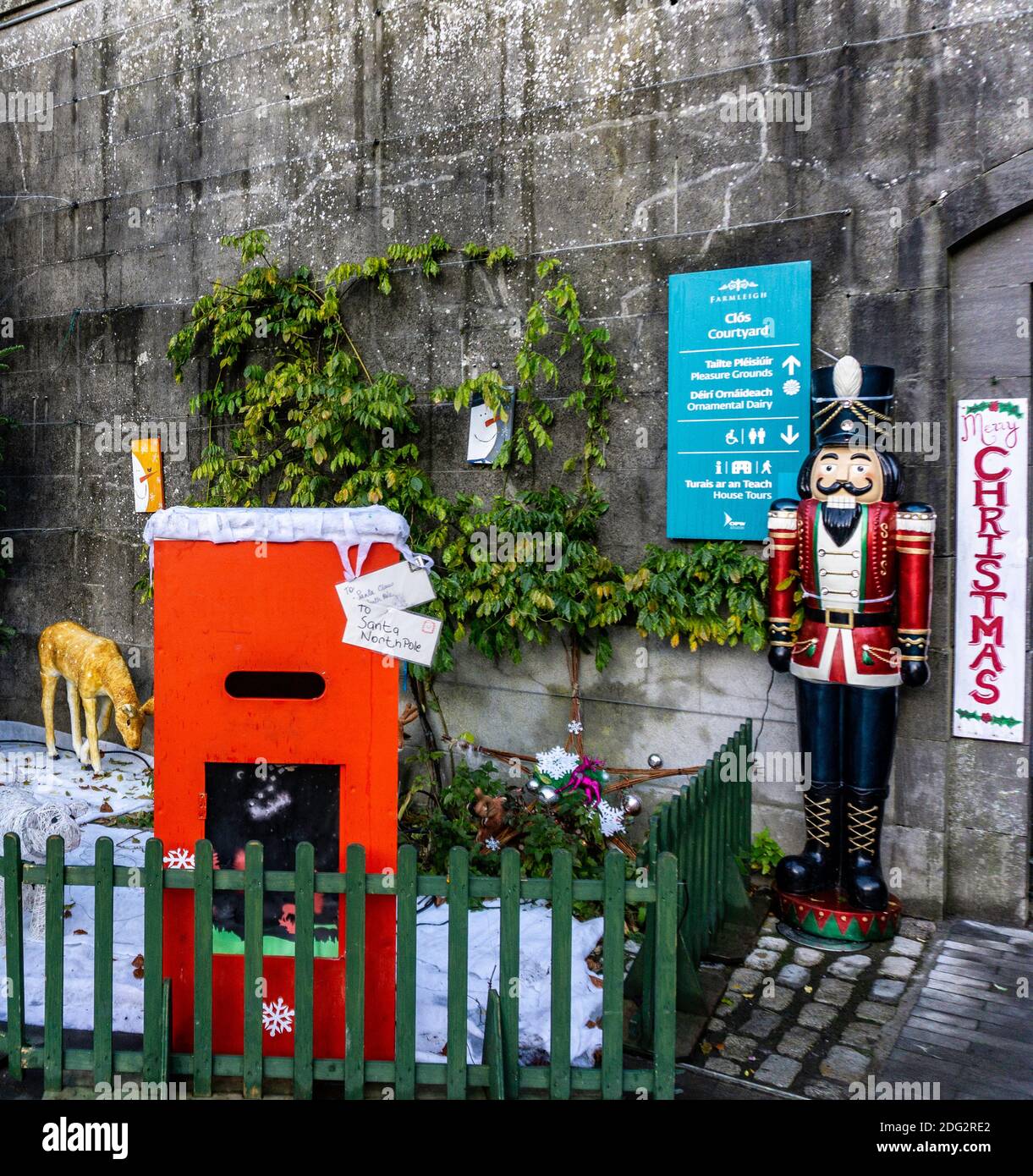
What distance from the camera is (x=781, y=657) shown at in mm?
4914

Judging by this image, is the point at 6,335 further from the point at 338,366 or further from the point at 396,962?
the point at 396,962

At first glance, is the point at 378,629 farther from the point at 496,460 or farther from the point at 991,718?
the point at 991,718

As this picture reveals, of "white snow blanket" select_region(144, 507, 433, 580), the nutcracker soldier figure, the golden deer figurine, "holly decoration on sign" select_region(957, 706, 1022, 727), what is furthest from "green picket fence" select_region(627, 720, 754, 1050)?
the golden deer figurine

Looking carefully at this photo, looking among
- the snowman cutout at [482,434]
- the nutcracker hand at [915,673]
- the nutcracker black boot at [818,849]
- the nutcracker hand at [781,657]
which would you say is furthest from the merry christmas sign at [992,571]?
the snowman cutout at [482,434]

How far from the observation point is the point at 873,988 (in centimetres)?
429

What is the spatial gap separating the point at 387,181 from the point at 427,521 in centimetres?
236

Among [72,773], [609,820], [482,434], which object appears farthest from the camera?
[72,773]

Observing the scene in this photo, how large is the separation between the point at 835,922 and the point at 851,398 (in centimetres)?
257

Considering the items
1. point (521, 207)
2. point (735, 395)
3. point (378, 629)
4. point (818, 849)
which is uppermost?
point (521, 207)

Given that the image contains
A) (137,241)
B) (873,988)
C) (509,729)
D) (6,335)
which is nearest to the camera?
(873,988)

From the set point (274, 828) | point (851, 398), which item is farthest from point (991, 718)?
point (274, 828)

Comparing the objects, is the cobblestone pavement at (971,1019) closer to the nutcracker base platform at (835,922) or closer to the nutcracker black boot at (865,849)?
the nutcracker base platform at (835,922)

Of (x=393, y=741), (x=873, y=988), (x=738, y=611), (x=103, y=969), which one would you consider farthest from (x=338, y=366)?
(x=873, y=988)

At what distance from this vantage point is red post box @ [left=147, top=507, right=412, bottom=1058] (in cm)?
341
